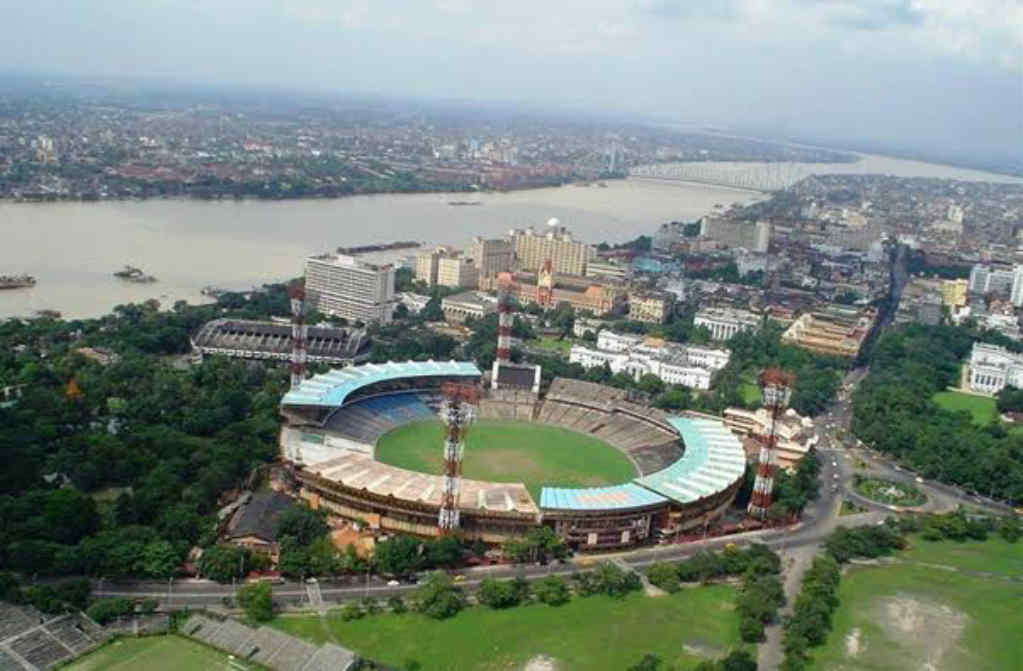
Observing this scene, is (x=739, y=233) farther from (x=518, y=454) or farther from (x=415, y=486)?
(x=415, y=486)

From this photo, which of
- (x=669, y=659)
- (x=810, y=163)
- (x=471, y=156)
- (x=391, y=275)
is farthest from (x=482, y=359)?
(x=810, y=163)

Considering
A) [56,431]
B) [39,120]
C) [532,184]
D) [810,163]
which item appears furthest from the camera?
[810,163]

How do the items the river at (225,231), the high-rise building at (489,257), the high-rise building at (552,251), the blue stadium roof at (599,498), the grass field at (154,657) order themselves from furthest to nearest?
the high-rise building at (552,251) < the high-rise building at (489,257) < the river at (225,231) < the blue stadium roof at (599,498) < the grass field at (154,657)

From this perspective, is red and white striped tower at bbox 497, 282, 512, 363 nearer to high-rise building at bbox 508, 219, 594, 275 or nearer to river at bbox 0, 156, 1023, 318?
river at bbox 0, 156, 1023, 318

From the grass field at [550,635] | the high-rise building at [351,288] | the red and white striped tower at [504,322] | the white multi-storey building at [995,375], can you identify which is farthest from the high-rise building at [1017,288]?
the grass field at [550,635]

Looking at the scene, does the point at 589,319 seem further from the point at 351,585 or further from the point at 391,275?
the point at 351,585

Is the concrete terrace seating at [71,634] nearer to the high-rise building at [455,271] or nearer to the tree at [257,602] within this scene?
the tree at [257,602]
